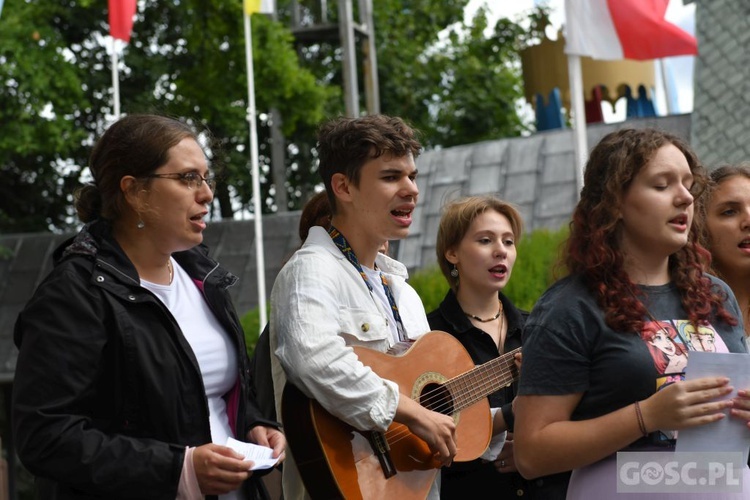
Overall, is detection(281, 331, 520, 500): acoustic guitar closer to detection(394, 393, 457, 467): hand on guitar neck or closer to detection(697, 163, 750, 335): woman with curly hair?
detection(394, 393, 457, 467): hand on guitar neck

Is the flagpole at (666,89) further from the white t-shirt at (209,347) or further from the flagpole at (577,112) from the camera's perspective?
the white t-shirt at (209,347)

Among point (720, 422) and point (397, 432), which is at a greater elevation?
point (720, 422)

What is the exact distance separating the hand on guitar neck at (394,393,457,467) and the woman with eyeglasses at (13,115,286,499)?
42cm

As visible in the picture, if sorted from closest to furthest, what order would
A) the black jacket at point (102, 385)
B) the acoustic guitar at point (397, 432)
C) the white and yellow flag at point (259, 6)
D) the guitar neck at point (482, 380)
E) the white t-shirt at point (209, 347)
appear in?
the black jacket at point (102, 385) < the white t-shirt at point (209, 347) < the acoustic guitar at point (397, 432) < the guitar neck at point (482, 380) < the white and yellow flag at point (259, 6)

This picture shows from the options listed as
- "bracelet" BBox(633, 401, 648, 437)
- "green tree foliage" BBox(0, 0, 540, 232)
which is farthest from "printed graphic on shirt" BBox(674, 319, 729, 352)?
"green tree foliage" BBox(0, 0, 540, 232)

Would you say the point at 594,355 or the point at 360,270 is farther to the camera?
the point at 360,270

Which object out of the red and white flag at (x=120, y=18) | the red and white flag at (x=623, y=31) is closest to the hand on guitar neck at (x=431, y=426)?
the red and white flag at (x=623, y=31)

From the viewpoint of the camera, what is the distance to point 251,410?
4.02 meters

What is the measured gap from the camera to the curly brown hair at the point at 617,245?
3.43 metres

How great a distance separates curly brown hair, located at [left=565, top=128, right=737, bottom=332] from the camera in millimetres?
3434

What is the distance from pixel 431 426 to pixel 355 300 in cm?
50

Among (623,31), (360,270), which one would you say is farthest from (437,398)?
(623,31)

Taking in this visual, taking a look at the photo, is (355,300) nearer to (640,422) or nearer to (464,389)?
(464,389)

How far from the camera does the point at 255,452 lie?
12.2 feet
